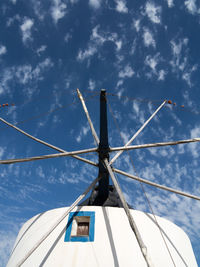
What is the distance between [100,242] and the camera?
672 centimetres

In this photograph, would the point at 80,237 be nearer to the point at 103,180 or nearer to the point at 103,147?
the point at 103,180

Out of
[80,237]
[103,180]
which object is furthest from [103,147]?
[80,237]

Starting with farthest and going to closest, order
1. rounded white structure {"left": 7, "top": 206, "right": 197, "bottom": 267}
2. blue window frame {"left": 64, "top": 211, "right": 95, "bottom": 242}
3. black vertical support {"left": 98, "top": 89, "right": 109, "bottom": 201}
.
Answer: black vertical support {"left": 98, "top": 89, "right": 109, "bottom": 201} < blue window frame {"left": 64, "top": 211, "right": 95, "bottom": 242} < rounded white structure {"left": 7, "top": 206, "right": 197, "bottom": 267}

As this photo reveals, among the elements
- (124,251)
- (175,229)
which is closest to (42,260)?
(124,251)

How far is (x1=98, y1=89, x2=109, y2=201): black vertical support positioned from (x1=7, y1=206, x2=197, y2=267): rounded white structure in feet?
6.30

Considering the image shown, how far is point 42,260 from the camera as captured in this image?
21.6ft

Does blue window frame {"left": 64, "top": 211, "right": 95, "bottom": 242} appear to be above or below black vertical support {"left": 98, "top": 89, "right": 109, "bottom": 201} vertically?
below

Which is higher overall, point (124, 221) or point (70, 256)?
point (124, 221)

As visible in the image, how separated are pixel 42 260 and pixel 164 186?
552 centimetres

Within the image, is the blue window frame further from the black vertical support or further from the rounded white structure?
the black vertical support

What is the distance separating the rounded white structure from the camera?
6.43 m

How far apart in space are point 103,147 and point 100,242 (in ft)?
11.7

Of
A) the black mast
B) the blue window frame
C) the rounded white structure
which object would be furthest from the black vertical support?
the blue window frame

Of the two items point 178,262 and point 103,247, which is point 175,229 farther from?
point 103,247
